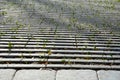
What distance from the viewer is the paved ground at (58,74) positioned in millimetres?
4266

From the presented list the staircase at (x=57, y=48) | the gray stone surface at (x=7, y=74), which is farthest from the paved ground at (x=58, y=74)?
the staircase at (x=57, y=48)

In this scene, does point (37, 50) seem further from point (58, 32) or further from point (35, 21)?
point (35, 21)

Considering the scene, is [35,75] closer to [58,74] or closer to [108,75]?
[58,74]

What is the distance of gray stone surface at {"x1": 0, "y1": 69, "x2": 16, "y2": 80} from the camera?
4288mm

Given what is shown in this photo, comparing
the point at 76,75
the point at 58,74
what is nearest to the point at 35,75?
the point at 58,74

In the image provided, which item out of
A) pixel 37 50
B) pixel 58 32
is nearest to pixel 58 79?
pixel 37 50

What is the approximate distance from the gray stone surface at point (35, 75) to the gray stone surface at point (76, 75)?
0.38 ft

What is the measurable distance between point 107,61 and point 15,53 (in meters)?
1.66

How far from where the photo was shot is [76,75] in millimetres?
4367

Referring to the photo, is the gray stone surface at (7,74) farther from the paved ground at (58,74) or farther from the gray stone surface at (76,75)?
the gray stone surface at (76,75)

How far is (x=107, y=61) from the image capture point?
4969mm

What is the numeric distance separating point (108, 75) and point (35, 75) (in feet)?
3.53

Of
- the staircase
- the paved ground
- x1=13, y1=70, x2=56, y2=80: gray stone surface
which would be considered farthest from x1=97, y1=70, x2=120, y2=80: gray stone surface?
x1=13, y1=70, x2=56, y2=80: gray stone surface

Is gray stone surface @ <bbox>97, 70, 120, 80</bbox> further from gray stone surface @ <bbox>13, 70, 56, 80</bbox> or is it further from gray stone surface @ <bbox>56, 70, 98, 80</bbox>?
gray stone surface @ <bbox>13, 70, 56, 80</bbox>
